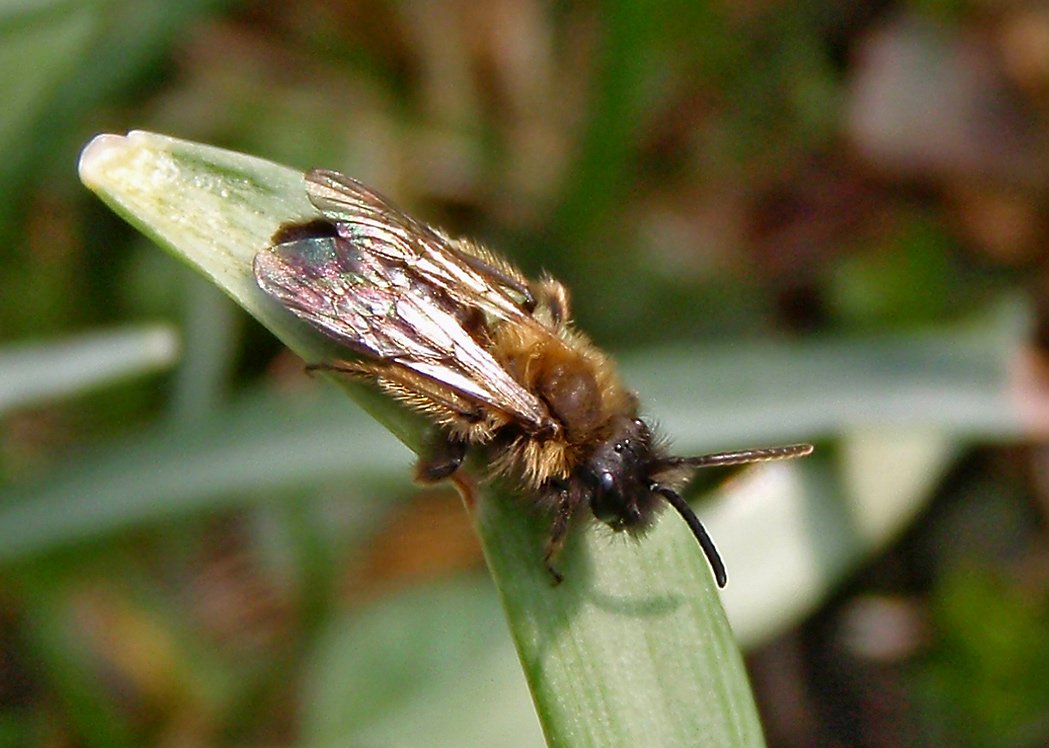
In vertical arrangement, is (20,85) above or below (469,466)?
above

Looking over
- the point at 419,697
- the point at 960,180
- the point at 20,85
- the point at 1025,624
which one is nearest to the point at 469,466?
the point at 419,697

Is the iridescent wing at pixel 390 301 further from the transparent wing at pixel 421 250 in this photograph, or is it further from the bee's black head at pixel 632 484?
the bee's black head at pixel 632 484

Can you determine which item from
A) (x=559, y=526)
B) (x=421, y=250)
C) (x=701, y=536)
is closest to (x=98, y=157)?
(x=421, y=250)

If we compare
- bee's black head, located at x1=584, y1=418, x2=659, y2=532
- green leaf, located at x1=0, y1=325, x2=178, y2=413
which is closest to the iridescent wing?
bee's black head, located at x1=584, y1=418, x2=659, y2=532

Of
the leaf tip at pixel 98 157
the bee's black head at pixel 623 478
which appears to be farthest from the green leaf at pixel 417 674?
the leaf tip at pixel 98 157

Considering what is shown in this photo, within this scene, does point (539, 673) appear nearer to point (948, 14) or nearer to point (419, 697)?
point (419, 697)

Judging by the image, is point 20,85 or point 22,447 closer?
point 20,85
